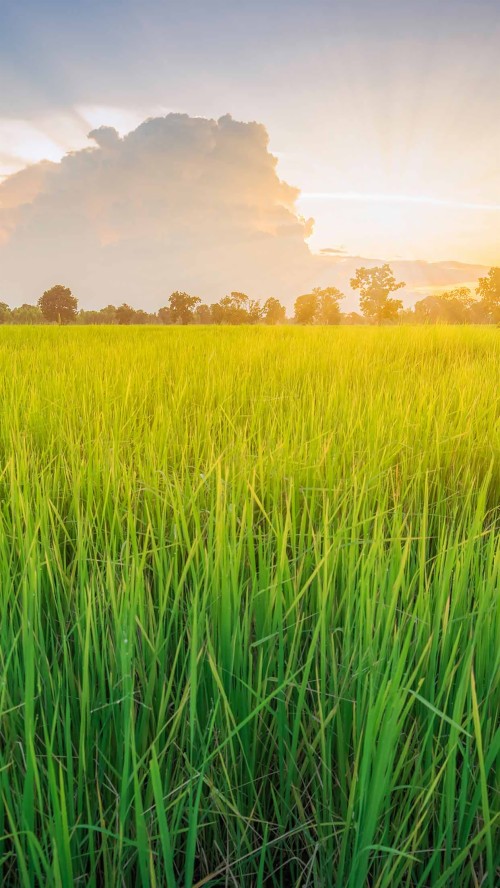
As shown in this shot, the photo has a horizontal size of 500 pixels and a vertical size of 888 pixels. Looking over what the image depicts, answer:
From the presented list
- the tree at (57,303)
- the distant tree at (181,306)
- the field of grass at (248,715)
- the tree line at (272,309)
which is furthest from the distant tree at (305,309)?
the field of grass at (248,715)

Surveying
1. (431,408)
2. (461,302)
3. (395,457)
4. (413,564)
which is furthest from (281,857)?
(461,302)

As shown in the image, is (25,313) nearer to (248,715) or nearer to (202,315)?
(202,315)

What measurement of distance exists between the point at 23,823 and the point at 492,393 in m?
2.37

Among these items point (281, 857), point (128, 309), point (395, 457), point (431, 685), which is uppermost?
point (128, 309)

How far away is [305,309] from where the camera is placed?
62562mm

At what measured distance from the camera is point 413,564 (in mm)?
1114

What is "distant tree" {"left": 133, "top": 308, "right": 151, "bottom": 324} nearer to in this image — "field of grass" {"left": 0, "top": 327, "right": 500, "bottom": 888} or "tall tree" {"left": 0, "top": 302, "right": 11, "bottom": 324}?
"tall tree" {"left": 0, "top": 302, "right": 11, "bottom": 324}

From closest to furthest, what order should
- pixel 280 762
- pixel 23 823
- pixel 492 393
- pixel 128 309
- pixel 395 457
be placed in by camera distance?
pixel 23 823 → pixel 280 762 → pixel 395 457 → pixel 492 393 → pixel 128 309

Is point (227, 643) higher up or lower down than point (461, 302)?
lower down

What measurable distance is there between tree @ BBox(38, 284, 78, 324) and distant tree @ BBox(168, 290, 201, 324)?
8901 millimetres

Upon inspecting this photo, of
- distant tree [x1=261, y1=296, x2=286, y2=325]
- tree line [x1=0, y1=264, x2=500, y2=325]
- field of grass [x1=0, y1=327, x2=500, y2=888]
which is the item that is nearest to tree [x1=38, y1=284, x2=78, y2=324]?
tree line [x1=0, y1=264, x2=500, y2=325]

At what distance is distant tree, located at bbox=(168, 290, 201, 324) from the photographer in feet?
162

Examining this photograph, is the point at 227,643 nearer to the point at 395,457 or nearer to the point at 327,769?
the point at 327,769

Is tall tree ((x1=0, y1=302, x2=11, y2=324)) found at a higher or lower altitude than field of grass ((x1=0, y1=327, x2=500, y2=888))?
higher
